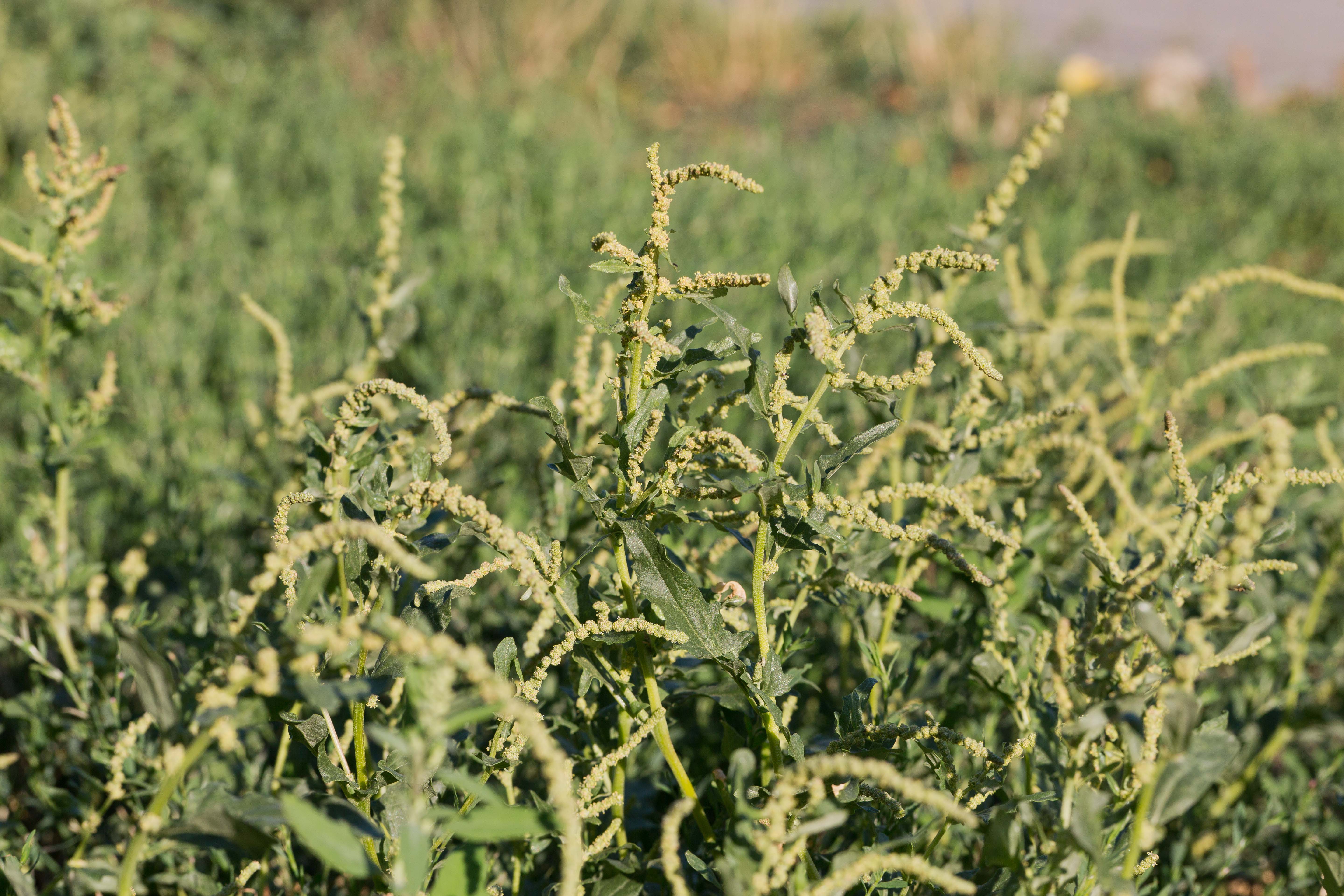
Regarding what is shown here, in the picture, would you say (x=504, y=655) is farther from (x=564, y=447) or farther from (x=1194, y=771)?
(x=1194, y=771)

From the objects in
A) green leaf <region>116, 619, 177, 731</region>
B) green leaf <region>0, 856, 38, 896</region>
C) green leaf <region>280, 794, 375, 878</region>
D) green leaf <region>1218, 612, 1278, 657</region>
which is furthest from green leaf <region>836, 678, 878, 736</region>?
green leaf <region>0, 856, 38, 896</region>

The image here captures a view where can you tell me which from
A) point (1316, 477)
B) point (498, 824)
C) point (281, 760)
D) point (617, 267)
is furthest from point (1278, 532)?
point (281, 760)

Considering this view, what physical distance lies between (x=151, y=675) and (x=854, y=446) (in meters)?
0.78

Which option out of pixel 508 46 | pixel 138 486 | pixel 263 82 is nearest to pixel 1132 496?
pixel 138 486

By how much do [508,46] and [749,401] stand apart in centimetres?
963

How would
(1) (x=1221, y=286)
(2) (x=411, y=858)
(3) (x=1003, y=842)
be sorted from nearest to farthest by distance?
(2) (x=411, y=858) → (3) (x=1003, y=842) → (1) (x=1221, y=286)

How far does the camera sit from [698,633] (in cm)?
119

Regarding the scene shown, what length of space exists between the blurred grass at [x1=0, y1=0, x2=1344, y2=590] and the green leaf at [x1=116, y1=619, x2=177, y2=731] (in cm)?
79

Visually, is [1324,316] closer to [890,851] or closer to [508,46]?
[890,851]

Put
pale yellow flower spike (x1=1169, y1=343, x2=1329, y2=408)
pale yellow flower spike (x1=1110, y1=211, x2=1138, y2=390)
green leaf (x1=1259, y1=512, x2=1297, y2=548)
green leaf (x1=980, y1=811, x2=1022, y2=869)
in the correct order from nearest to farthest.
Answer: green leaf (x1=980, y1=811, x2=1022, y2=869) → green leaf (x1=1259, y1=512, x2=1297, y2=548) → pale yellow flower spike (x1=1169, y1=343, x2=1329, y2=408) → pale yellow flower spike (x1=1110, y1=211, x2=1138, y2=390)

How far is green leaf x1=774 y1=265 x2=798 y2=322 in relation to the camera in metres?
1.18

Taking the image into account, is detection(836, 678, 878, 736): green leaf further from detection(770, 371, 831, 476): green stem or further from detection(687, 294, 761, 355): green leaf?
detection(687, 294, 761, 355): green leaf

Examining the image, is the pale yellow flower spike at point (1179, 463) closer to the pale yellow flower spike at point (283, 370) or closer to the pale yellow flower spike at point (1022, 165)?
the pale yellow flower spike at point (1022, 165)

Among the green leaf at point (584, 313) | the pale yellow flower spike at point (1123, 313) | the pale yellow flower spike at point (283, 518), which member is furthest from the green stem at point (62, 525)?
the pale yellow flower spike at point (1123, 313)
